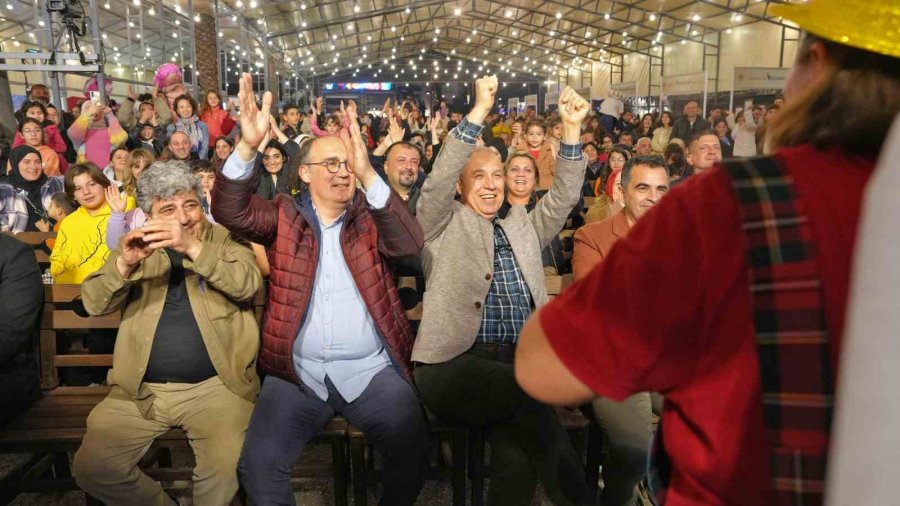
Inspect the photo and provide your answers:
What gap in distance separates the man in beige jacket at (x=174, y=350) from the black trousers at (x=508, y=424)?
0.86 m

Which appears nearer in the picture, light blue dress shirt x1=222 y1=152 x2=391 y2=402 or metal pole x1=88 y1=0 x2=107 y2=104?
light blue dress shirt x1=222 y1=152 x2=391 y2=402

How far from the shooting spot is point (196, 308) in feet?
8.98

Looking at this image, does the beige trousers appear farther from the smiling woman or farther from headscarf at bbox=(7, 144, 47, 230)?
headscarf at bbox=(7, 144, 47, 230)

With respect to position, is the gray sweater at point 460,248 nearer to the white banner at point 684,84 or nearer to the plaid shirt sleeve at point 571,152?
the plaid shirt sleeve at point 571,152

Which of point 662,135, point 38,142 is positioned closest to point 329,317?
point 38,142

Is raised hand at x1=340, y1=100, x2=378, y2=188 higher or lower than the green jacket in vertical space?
higher

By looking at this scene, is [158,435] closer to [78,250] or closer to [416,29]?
[78,250]

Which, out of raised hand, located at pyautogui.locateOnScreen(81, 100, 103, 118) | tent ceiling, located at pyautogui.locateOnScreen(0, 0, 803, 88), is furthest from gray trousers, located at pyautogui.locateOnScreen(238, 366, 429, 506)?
tent ceiling, located at pyautogui.locateOnScreen(0, 0, 803, 88)

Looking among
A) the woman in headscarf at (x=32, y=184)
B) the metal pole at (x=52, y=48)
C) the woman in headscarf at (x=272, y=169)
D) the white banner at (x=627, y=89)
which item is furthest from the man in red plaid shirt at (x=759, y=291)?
the white banner at (x=627, y=89)

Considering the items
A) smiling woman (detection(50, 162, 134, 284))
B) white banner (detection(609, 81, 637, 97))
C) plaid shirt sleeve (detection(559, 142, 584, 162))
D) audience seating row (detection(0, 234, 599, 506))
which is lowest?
audience seating row (detection(0, 234, 599, 506))

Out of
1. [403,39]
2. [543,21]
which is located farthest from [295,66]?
[543,21]

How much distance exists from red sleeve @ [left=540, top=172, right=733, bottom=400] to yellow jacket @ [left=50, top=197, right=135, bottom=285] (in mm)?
3782

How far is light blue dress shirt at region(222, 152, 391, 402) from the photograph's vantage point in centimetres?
272

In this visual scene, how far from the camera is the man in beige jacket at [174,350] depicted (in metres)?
2.54
